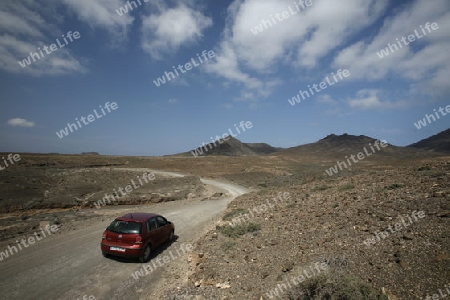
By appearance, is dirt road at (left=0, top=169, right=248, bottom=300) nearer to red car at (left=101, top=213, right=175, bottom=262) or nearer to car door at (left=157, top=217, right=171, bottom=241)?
red car at (left=101, top=213, right=175, bottom=262)

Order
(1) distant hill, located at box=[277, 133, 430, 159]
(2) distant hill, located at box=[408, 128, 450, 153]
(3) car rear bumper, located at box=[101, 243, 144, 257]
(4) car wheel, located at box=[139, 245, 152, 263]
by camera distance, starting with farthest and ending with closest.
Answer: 1. (2) distant hill, located at box=[408, 128, 450, 153]
2. (1) distant hill, located at box=[277, 133, 430, 159]
3. (4) car wheel, located at box=[139, 245, 152, 263]
4. (3) car rear bumper, located at box=[101, 243, 144, 257]

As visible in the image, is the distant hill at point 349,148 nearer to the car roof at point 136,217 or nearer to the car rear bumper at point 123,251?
the car roof at point 136,217

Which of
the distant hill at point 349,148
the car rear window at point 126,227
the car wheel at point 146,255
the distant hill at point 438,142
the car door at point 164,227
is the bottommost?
the distant hill at point 438,142

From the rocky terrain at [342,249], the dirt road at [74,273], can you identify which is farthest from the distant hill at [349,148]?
the dirt road at [74,273]

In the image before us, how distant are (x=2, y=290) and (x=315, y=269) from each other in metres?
9.46

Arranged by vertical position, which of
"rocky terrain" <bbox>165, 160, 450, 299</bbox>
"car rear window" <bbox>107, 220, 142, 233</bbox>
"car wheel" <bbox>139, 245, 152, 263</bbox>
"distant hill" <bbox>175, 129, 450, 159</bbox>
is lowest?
"distant hill" <bbox>175, 129, 450, 159</bbox>

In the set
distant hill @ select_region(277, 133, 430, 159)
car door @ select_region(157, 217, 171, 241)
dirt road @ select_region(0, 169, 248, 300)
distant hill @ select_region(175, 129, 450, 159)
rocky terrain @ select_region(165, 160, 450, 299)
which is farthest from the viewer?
distant hill @ select_region(277, 133, 430, 159)

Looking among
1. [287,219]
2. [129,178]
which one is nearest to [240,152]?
[129,178]

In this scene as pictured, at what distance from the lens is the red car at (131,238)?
10.1 m

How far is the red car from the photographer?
33.2 ft

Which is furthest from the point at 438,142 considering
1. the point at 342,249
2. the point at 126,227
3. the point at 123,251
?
the point at 123,251

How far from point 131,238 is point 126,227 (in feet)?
1.93

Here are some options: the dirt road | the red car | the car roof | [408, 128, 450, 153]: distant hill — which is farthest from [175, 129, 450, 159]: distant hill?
the dirt road

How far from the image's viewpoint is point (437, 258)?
6195 mm
